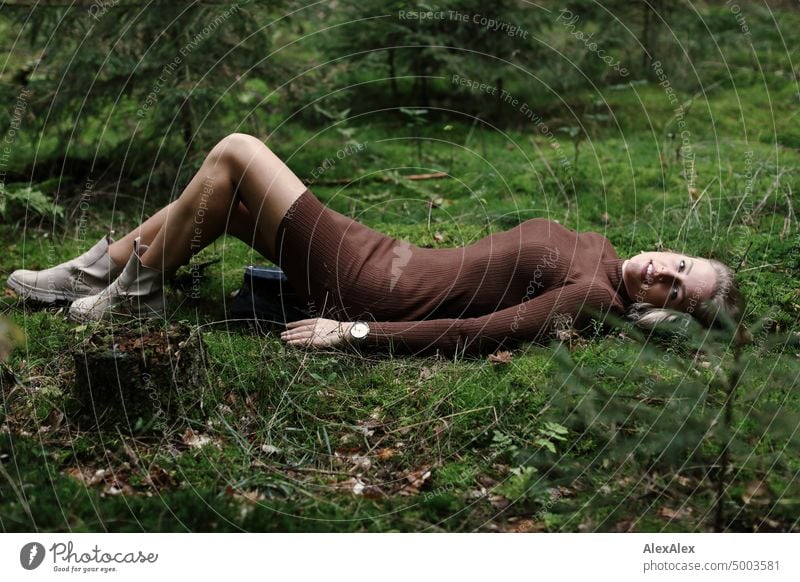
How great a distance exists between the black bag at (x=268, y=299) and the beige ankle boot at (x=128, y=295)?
42 cm

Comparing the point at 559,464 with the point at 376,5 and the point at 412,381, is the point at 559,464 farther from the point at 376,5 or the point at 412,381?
the point at 376,5

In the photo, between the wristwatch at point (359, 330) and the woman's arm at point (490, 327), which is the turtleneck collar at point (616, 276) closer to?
the woman's arm at point (490, 327)

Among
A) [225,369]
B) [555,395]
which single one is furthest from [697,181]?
[225,369]

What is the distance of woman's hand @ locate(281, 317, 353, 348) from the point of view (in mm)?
4160

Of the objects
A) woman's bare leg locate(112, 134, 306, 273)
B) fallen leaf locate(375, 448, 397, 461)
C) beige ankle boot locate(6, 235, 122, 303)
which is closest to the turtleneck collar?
fallen leaf locate(375, 448, 397, 461)

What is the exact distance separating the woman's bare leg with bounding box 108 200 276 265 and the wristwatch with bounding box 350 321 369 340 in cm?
62

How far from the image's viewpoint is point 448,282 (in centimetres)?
423

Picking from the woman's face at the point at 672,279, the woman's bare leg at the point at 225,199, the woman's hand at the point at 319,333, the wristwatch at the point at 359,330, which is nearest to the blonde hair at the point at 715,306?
the woman's face at the point at 672,279

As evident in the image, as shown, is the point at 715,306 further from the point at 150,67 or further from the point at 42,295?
the point at 150,67

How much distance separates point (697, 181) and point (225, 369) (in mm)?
4190

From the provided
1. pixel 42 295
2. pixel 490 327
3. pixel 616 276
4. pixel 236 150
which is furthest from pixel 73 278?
pixel 616 276

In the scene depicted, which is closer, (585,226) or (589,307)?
(589,307)
